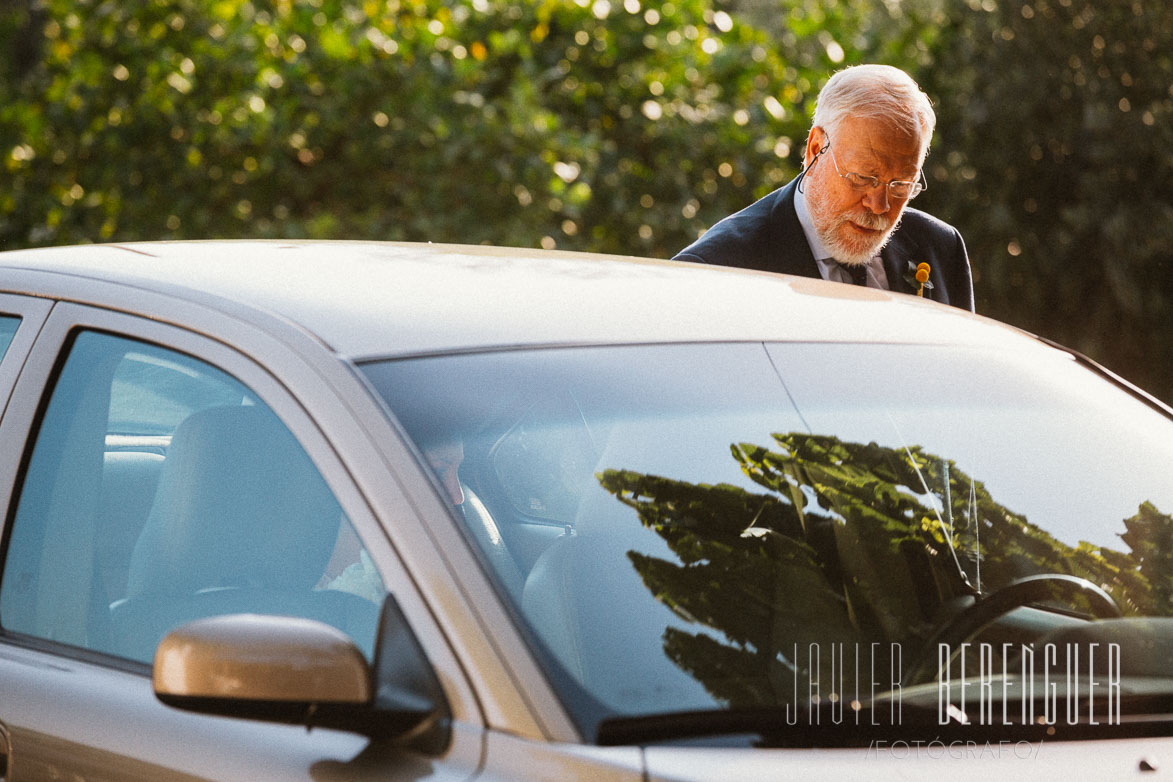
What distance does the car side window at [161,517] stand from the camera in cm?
205

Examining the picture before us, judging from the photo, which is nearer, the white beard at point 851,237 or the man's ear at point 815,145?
the white beard at point 851,237

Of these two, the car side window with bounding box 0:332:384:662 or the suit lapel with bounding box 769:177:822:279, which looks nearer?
the car side window with bounding box 0:332:384:662

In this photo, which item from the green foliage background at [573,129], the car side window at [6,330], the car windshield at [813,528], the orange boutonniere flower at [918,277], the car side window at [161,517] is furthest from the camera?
the green foliage background at [573,129]

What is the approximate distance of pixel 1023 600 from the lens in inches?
87.0

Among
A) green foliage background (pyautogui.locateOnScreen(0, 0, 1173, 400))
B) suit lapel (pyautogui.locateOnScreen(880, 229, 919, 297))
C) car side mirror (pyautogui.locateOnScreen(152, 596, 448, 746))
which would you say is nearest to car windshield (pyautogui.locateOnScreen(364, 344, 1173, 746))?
car side mirror (pyautogui.locateOnScreen(152, 596, 448, 746))

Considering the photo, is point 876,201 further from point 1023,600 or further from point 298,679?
point 298,679

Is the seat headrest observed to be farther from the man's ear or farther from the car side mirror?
the man's ear

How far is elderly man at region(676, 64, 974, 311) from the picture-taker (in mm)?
3857

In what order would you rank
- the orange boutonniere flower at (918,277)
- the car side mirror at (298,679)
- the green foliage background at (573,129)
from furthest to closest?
1. the green foliage background at (573,129)
2. the orange boutonniere flower at (918,277)
3. the car side mirror at (298,679)

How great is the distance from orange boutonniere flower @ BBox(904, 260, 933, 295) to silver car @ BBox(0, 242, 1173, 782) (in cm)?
136

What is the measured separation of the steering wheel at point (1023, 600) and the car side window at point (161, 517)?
822 mm

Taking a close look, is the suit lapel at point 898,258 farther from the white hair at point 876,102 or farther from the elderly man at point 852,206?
the white hair at point 876,102

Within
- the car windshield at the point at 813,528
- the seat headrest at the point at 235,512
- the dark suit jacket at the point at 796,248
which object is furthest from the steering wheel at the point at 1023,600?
the dark suit jacket at the point at 796,248

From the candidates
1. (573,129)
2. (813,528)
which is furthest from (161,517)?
(573,129)
